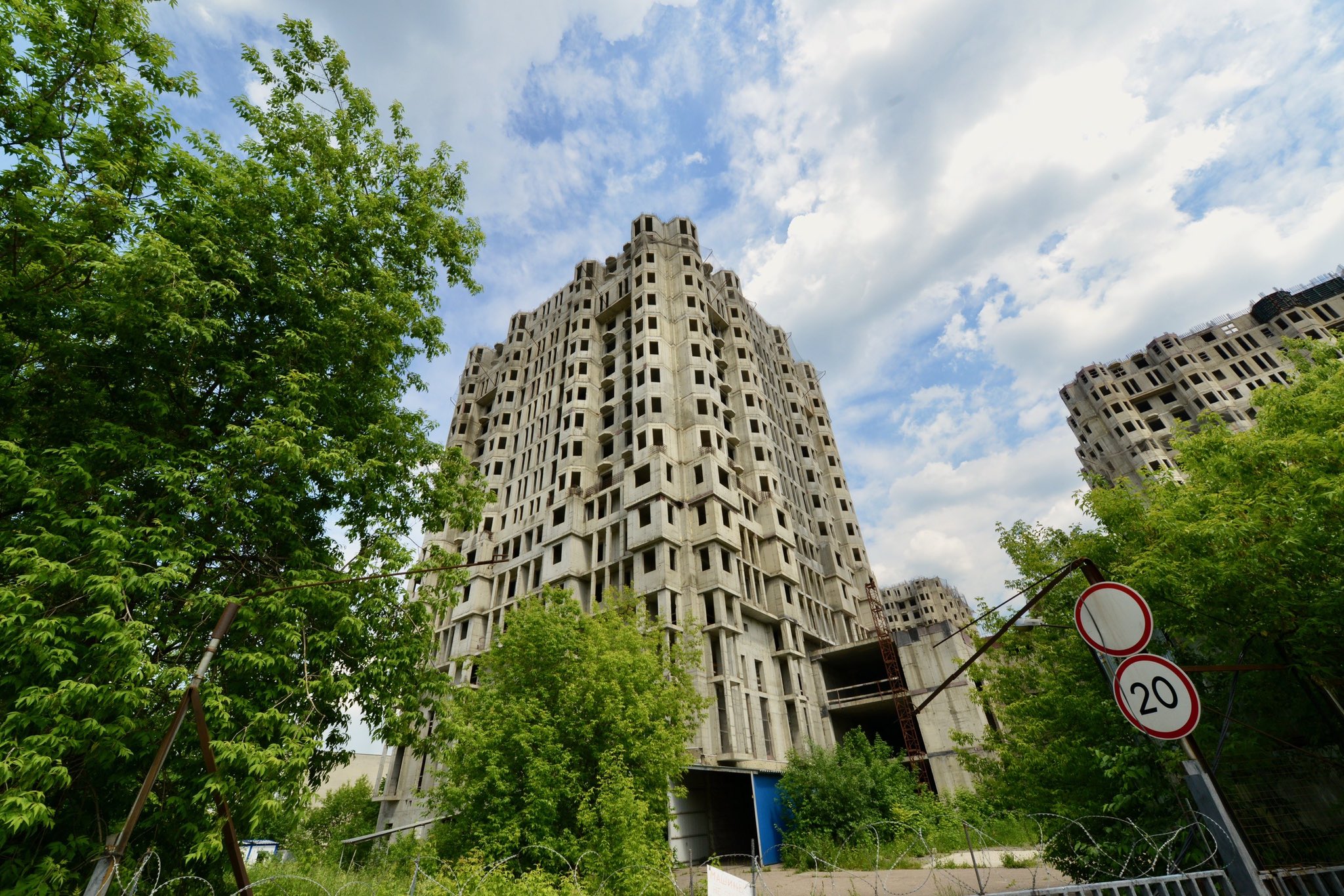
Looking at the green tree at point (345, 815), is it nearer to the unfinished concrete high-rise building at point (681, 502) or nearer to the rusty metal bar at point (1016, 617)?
the unfinished concrete high-rise building at point (681, 502)

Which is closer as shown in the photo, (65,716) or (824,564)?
(65,716)

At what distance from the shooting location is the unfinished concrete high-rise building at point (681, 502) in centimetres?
3219

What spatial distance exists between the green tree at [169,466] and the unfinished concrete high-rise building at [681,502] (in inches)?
591

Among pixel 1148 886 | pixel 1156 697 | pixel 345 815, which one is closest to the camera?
pixel 1156 697

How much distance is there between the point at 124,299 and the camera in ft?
25.7

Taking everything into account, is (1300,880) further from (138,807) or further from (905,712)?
(905,712)

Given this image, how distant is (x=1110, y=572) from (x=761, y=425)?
3513 cm

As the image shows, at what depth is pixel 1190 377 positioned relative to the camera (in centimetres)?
6700

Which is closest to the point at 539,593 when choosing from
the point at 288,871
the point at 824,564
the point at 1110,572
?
the point at 288,871

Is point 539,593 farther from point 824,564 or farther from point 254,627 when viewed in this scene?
point 254,627

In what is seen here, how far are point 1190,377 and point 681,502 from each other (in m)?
71.0

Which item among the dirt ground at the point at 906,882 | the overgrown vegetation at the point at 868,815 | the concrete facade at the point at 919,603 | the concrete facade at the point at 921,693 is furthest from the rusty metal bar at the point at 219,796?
the concrete facade at the point at 919,603

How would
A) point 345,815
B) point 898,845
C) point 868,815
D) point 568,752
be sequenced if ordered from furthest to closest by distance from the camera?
point 345,815 → point 868,815 → point 898,845 → point 568,752

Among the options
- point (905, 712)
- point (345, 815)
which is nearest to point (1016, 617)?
point (905, 712)
